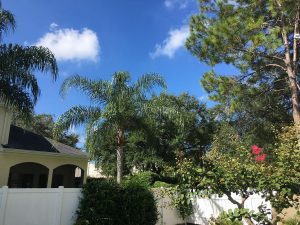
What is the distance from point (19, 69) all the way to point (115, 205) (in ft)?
19.5

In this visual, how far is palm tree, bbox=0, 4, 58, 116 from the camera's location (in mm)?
11750

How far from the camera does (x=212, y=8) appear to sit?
16484 millimetres

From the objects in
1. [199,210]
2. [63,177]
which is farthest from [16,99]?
[63,177]

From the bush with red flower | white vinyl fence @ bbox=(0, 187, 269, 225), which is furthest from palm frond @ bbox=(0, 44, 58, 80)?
the bush with red flower

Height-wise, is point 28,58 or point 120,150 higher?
point 28,58

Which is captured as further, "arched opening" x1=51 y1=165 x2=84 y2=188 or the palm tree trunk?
"arched opening" x1=51 y1=165 x2=84 y2=188

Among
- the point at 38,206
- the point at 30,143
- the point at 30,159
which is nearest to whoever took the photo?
the point at 38,206

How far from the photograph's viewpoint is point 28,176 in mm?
19859

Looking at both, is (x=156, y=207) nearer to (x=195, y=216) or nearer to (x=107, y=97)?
(x=195, y=216)

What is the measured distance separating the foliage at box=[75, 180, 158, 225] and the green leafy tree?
253 inches

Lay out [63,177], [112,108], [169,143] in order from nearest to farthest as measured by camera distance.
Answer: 1. [112,108]
2. [63,177]
3. [169,143]

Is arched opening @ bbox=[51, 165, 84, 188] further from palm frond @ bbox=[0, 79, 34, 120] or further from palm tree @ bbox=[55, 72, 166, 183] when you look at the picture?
palm frond @ bbox=[0, 79, 34, 120]

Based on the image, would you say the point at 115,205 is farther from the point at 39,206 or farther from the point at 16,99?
the point at 16,99

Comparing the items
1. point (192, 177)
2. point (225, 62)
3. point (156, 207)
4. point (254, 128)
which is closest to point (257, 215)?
point (192, 177)
